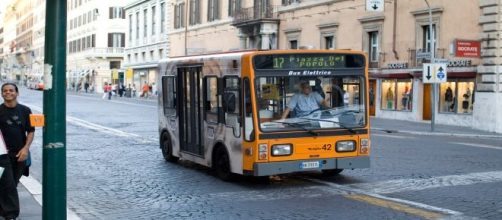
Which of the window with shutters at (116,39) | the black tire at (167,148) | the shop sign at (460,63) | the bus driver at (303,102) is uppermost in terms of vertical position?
the window with shutters at (116,39)

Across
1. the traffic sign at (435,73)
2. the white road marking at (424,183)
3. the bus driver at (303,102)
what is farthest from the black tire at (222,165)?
the traffic sign at (435,73)

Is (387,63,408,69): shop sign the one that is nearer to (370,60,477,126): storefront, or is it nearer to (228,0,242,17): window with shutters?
(370,60,477,126): storefront

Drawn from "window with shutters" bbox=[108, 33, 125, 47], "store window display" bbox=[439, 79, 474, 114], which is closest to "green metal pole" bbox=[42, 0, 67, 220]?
"store window display" bbox=[439, 79, 474, 114]

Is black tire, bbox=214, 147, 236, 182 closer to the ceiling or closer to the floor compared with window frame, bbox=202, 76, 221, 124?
closer to the floor

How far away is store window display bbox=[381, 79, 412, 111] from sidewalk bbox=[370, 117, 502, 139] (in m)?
1.29

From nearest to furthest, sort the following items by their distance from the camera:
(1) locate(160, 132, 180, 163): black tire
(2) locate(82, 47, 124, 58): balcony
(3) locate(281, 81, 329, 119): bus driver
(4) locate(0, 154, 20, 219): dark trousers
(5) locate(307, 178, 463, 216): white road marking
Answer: (4) locate(0, 154, 20, 219): dark trousers
(5) locate(307, 178, 463, 216): white road marking
(3) locate(281, 81, 329, 119): bus driver
(1) locate(160, 132, 180, 163): black tire
(2) locate(82, 47, 124, 58): balcony

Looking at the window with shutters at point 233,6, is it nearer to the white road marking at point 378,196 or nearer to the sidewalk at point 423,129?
the sidewalk at point 423,129

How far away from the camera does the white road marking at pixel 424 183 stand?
10.8 m

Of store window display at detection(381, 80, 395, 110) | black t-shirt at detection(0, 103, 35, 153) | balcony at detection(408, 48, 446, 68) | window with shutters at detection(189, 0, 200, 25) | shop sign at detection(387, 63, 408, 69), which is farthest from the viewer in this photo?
window with shutters at detection(189, 0, 200, 25)

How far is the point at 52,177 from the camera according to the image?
545 cm

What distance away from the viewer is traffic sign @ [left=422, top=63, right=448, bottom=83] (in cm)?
2633

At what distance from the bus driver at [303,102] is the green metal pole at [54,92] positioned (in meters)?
5.88

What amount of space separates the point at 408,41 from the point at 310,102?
902 inches

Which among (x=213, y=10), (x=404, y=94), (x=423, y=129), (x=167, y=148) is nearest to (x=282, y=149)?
(x=167, y=148)
